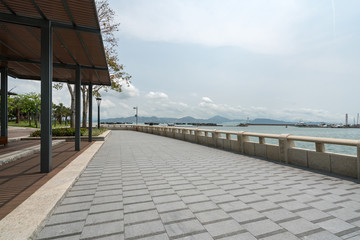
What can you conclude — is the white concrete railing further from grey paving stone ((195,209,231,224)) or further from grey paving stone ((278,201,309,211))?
grey paving stone ((195,209,231,224))

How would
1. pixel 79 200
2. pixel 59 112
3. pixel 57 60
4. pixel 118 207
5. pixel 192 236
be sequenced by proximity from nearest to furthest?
pixel 192 236
pixel 118 207
pixel 79 200
pixel 57 60
pixel 59 112

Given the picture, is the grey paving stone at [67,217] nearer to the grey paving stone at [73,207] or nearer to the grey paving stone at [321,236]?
the grey paving stone at [73,207]

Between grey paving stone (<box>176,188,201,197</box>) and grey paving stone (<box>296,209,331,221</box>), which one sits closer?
grey paving stone (<box>296,209,331,221</box>)

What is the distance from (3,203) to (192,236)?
3.53 meters

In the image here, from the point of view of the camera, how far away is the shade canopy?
5.33m

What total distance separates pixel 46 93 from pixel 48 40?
1510 millimetres

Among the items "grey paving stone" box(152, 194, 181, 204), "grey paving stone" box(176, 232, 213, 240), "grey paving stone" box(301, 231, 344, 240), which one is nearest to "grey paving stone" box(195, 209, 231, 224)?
"grey paving stone" box(176, 232, 213, 240)

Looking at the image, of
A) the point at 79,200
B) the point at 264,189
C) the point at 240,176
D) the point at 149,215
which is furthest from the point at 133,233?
the point at 240,176

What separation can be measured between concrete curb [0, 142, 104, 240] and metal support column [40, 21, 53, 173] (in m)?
0.99

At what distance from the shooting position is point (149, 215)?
11.6 feet

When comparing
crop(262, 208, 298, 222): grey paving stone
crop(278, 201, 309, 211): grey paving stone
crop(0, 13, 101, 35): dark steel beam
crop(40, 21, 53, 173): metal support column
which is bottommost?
crop(278, 201, 309, 211): grey paving stone

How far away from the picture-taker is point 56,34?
687 cm

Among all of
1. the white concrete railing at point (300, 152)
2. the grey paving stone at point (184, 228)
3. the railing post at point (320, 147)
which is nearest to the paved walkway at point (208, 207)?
the grey paving stone at point (184, 228)

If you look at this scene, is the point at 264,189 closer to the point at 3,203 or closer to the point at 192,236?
the point at 192,236
